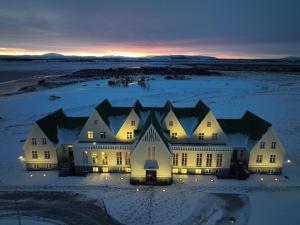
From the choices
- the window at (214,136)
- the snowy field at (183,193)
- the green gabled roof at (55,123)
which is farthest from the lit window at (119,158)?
the window at (214,136)

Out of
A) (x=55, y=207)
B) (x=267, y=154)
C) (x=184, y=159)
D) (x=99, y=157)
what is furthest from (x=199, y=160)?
(x=55, y=207)

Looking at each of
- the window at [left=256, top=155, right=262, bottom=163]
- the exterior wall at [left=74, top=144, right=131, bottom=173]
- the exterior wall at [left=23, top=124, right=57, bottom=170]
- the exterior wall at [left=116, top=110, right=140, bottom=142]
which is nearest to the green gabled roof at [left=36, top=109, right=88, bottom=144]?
the exterior wall at [left=23, top=124, right=57, bottom=170]

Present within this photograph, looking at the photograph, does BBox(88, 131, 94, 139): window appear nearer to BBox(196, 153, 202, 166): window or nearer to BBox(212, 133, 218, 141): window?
BBox(196, 153, 202, 166): window

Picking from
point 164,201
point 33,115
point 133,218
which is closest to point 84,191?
point 133,218

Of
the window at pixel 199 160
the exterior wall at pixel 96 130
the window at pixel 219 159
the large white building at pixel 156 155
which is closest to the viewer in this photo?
the large white building at pixel 156 155

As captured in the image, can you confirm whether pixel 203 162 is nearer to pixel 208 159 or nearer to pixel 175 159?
pixel 208 159

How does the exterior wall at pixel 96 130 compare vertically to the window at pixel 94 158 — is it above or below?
above

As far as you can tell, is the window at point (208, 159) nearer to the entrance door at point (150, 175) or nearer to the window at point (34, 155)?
the entrance door at point (150, 175)
